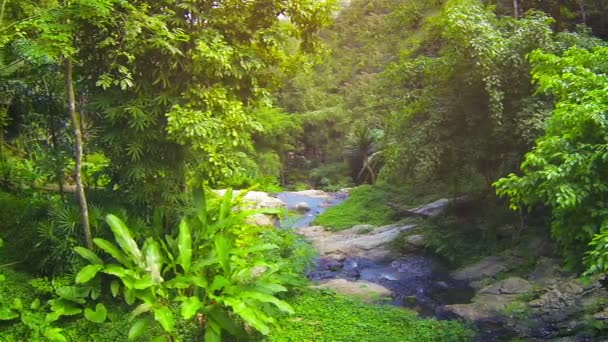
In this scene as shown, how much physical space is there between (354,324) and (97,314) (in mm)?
2884

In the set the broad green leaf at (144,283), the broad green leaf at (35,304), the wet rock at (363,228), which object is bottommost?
the wet rock at (363,228)

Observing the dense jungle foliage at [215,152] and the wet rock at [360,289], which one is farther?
the wet rock at [360,289]

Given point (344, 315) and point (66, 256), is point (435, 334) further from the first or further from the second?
point (66, 256)

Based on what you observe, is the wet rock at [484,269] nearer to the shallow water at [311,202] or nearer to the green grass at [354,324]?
the green grass at [354,324]

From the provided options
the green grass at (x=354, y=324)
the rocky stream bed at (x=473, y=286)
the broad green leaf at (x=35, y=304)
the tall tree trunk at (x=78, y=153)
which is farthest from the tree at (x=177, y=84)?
the rocky stream bed at (x=473, y=286)

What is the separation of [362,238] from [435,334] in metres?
4.88

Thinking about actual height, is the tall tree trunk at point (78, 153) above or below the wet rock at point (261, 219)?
above

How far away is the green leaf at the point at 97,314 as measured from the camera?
5.10 metres

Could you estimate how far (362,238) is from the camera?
1059cm

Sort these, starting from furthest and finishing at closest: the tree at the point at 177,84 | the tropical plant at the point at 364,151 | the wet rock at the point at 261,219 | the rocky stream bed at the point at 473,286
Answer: the tropical plant at the point at 364,151, the wet rock at the point at 261,219, the rocky stream bed at the point at 473,286, the tree at the point at 177,84

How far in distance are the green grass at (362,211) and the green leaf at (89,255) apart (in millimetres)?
7349

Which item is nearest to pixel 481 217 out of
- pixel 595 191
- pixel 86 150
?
pixel 595 191

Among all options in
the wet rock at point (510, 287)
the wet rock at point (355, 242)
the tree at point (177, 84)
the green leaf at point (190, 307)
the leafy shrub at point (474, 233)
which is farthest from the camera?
the wet rock at point (355, 242)

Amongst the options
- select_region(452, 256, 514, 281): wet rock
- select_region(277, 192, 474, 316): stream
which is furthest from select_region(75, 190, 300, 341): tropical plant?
select_region(452, 256, 514, 281): wet rock
